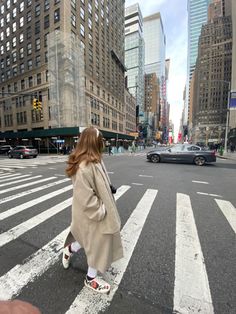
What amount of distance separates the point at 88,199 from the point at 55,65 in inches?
1479

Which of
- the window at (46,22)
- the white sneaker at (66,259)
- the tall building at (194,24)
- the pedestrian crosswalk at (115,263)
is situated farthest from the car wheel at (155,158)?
the tall building at (194,24)

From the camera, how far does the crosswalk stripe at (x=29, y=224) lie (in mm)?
3400

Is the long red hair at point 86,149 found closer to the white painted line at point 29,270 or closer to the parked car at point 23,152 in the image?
the white painted line at point 29,270

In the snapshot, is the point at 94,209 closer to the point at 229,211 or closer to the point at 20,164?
the point at 229,211

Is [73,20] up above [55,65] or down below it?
above

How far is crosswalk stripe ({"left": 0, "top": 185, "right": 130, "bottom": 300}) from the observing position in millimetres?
2160

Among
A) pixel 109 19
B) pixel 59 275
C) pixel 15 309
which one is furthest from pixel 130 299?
pixel 109 19

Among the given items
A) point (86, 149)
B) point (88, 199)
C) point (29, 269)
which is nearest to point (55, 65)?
point (86, 149)

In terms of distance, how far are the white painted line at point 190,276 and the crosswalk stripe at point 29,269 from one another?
1744mm

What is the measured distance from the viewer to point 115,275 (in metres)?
2.41

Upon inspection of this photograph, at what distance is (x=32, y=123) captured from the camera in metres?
40.9

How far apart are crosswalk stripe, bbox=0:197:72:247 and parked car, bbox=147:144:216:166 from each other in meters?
11.8

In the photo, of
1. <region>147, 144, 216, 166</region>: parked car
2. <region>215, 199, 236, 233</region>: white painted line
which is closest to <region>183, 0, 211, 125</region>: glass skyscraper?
<region>147, 144, 216, 166</region>: parked car

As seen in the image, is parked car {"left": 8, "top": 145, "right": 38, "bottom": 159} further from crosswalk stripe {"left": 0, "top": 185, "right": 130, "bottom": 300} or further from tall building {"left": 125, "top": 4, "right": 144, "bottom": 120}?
tall building {"left": 125, "top": 4, "right": 144, "bottom": 120}
